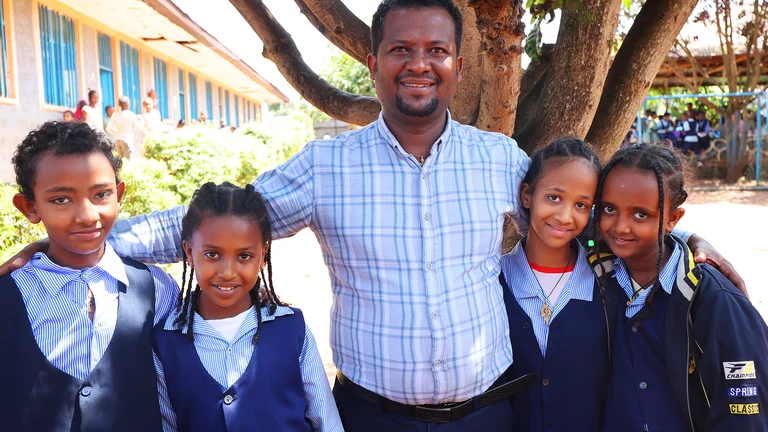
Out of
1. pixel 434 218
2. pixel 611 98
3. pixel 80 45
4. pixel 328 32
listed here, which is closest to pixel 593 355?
pixel 434 218

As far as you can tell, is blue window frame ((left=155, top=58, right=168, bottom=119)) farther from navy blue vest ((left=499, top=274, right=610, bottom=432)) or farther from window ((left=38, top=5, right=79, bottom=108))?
navy blue vest ((left=499, top=274, right=610, bottom=432))

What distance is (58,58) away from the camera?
10.2 metres

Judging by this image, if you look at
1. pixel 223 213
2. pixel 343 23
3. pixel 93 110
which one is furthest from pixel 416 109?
pixel 93 110

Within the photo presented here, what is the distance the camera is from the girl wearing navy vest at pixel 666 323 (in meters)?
2.03

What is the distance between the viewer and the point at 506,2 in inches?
98.0

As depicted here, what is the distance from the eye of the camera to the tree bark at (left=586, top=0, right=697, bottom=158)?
3307 mm

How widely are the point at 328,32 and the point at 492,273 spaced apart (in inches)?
84.5

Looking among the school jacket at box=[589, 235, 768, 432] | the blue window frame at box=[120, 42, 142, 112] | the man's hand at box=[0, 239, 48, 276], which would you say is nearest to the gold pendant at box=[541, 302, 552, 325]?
the school jacket at box=[589, 235, 768, 432]

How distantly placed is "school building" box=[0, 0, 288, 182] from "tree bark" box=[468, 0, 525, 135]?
24.5ft

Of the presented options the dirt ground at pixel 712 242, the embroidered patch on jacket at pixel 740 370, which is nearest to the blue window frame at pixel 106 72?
the dirt ground at pixel 712 242

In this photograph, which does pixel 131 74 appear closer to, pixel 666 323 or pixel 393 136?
pixel 393 136

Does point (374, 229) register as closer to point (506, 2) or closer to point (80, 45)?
point (506, 2)

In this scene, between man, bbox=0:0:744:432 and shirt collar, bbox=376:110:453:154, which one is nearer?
man, bbox=0:0:744:432

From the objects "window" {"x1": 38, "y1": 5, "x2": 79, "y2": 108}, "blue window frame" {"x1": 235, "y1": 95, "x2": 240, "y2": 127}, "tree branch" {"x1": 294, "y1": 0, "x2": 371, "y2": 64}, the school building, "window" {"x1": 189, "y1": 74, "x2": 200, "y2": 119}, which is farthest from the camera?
"blue window frame" {"x1": 235, "y1": 95, "x2": 240, "y2": 127}
